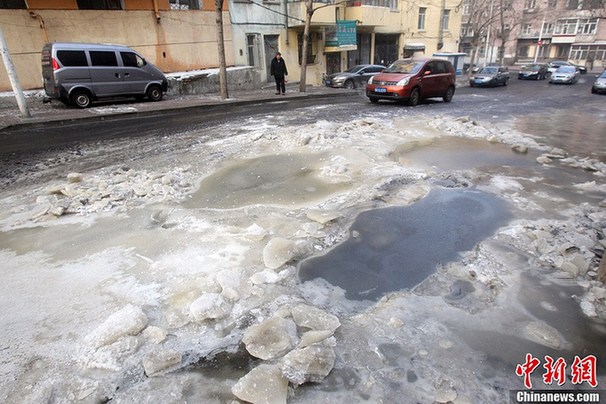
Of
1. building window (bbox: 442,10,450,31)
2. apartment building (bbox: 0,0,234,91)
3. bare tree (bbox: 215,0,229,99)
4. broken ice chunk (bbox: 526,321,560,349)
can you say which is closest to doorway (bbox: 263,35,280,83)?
apartment building (bbox: 0,0,234,91)

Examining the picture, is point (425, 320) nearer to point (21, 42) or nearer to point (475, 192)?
point (475, 192)

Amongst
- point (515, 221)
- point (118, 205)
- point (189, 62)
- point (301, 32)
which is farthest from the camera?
point (301, 32)

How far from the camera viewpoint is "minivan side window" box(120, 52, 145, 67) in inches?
521

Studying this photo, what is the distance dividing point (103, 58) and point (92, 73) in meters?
0.67

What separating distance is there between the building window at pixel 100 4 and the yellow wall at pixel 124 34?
0.47 m

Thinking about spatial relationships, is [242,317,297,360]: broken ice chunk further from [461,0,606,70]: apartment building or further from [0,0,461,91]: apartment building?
[461,0,606,70]: apartment building

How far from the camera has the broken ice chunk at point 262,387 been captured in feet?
7.15

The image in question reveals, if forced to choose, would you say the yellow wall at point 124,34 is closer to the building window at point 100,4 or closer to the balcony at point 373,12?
the building window at point 100,4

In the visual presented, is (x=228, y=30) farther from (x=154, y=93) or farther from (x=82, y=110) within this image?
(x=82, y=110)

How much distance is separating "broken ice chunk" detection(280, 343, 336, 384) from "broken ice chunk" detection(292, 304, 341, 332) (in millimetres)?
224

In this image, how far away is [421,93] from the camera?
14.1 meters

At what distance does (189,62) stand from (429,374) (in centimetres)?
1957

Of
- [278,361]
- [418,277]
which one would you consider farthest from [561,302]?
[278,361]

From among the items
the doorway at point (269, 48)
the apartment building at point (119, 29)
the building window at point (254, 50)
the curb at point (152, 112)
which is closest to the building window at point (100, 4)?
the apartment building at point (119, 29)
